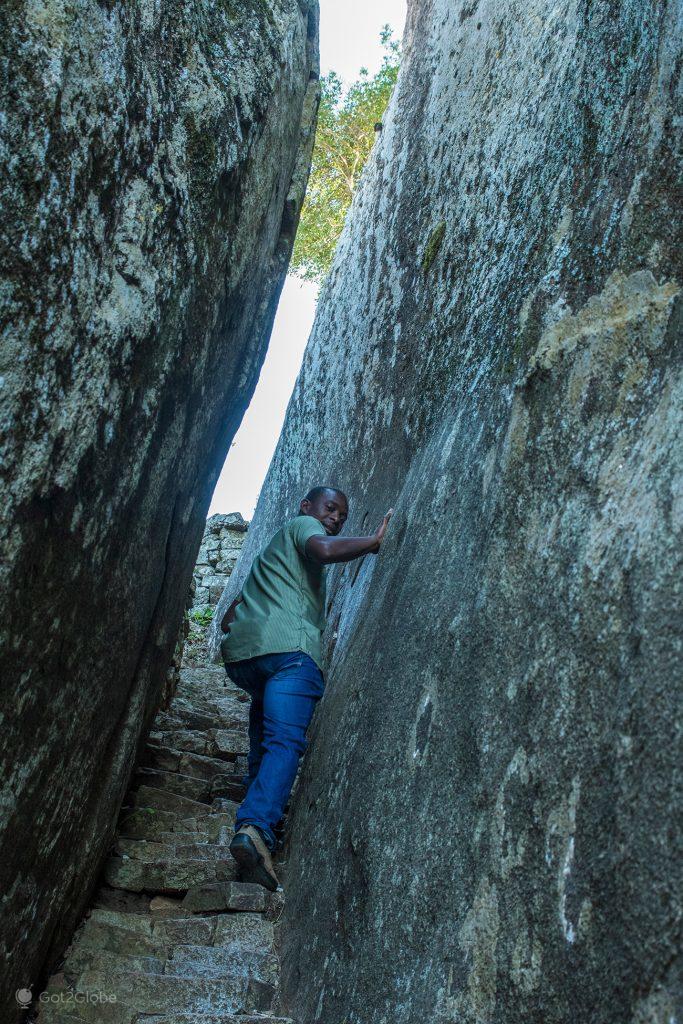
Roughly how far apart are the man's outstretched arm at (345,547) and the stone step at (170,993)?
180cm

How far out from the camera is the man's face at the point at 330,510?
469 centimetres

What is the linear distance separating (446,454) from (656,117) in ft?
4.61

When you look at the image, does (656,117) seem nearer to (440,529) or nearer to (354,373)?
(440,529)

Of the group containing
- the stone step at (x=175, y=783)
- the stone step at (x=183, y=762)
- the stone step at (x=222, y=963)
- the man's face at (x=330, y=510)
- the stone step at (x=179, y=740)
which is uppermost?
the man's face at (x=330, y=510)

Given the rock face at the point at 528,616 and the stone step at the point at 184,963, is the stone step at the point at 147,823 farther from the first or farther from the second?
the stone step at the point at 184,963

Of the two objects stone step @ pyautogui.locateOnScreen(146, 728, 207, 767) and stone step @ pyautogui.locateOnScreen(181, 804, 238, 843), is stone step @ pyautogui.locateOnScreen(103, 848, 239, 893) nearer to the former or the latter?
stone step @ pyautogui.locateOnScreen(181, 804, 238, 843)

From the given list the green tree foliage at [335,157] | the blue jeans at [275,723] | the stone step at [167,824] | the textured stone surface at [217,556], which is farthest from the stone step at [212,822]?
the green tree foliage at [335,157]

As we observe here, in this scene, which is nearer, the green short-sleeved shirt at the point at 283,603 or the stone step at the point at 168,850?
the stone step at the point at 168,850

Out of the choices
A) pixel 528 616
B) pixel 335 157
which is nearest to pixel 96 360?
pixel 528 616

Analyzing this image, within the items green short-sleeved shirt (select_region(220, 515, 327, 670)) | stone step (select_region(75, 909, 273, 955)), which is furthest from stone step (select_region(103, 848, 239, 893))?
green short-sleeved shirt (select_region(220, 515, 327, 670))

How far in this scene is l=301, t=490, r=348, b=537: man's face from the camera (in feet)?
15.4

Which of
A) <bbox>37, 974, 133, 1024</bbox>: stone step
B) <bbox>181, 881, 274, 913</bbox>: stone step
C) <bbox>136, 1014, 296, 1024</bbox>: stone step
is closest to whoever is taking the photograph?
<bbox>136, 1014, 296, 1024</bbox>: stone step

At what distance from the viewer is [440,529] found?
3287 millimetres

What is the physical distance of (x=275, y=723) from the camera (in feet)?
12.9
